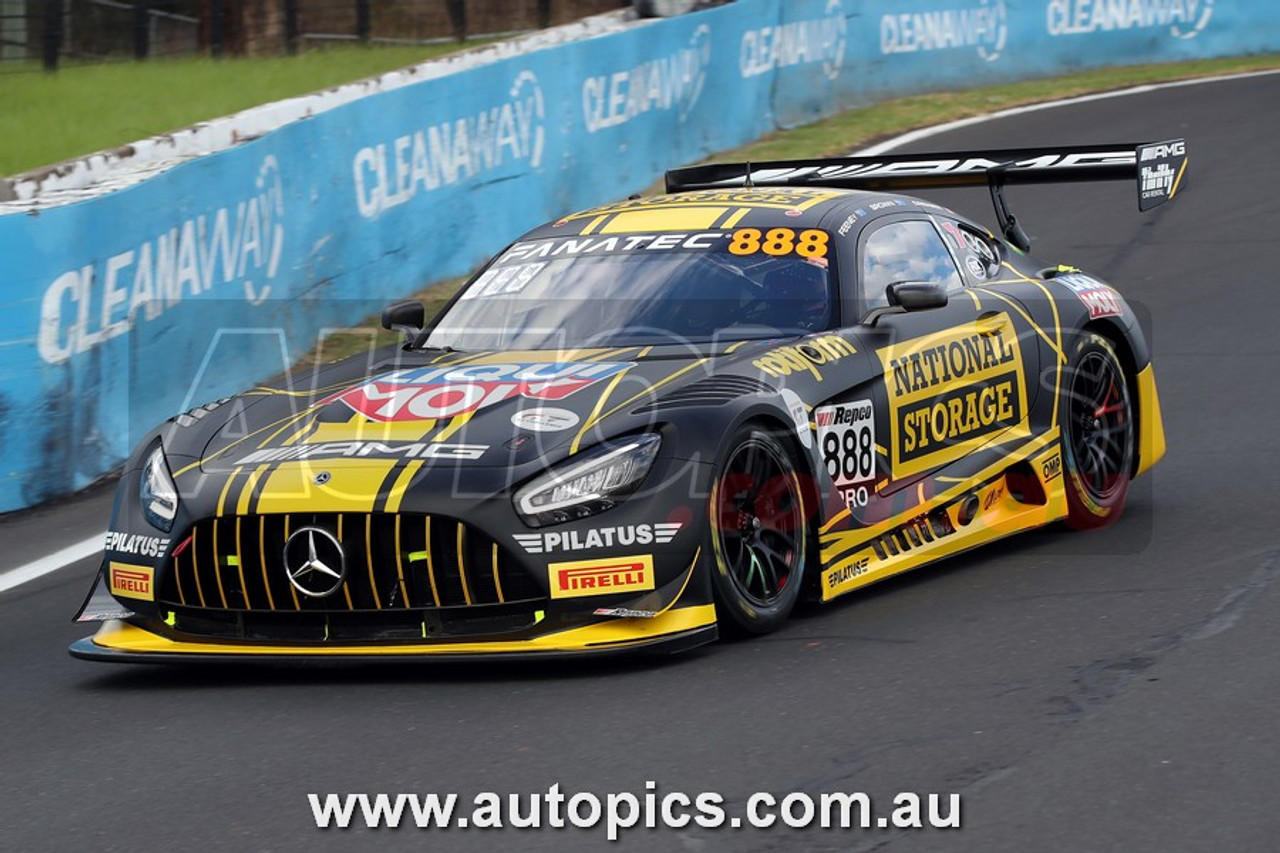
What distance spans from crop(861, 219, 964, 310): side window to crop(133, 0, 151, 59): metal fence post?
1260 centimetres

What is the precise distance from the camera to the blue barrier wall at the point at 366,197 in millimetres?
9438

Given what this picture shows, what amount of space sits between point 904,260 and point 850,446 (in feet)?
3.91

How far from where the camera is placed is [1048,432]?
789cm

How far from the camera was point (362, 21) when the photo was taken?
1991 centimetres

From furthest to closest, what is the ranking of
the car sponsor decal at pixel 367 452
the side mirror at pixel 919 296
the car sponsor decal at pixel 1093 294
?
the car sponsor decal at pixel 1093 294
the side mirror at pixel 919 296
the car sponsor decal at pixel 367 452

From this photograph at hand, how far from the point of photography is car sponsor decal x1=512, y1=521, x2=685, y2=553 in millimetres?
5855

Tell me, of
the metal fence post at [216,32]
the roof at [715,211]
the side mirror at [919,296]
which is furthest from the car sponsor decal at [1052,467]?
the metal fence post at [216,32]

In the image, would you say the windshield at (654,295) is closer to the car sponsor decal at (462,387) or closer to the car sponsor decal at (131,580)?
the car sponsor decal at (462,387)

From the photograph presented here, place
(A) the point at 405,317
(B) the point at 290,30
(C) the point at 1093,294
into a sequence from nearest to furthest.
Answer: (A) the point at 405,317
(C) the point at 1093,294
(B) the point at 290,30

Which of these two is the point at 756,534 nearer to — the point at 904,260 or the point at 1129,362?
the point at 904,260

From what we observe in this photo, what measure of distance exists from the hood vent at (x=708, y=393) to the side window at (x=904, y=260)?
1.02 meters

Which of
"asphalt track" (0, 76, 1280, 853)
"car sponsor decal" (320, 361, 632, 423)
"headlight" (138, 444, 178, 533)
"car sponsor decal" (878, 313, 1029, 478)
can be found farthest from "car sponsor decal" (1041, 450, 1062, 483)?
"headlight" (138, 444, 178, 533)

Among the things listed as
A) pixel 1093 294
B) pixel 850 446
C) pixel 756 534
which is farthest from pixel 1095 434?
pixel 756 534

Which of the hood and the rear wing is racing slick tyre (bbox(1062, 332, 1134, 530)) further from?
the hood
